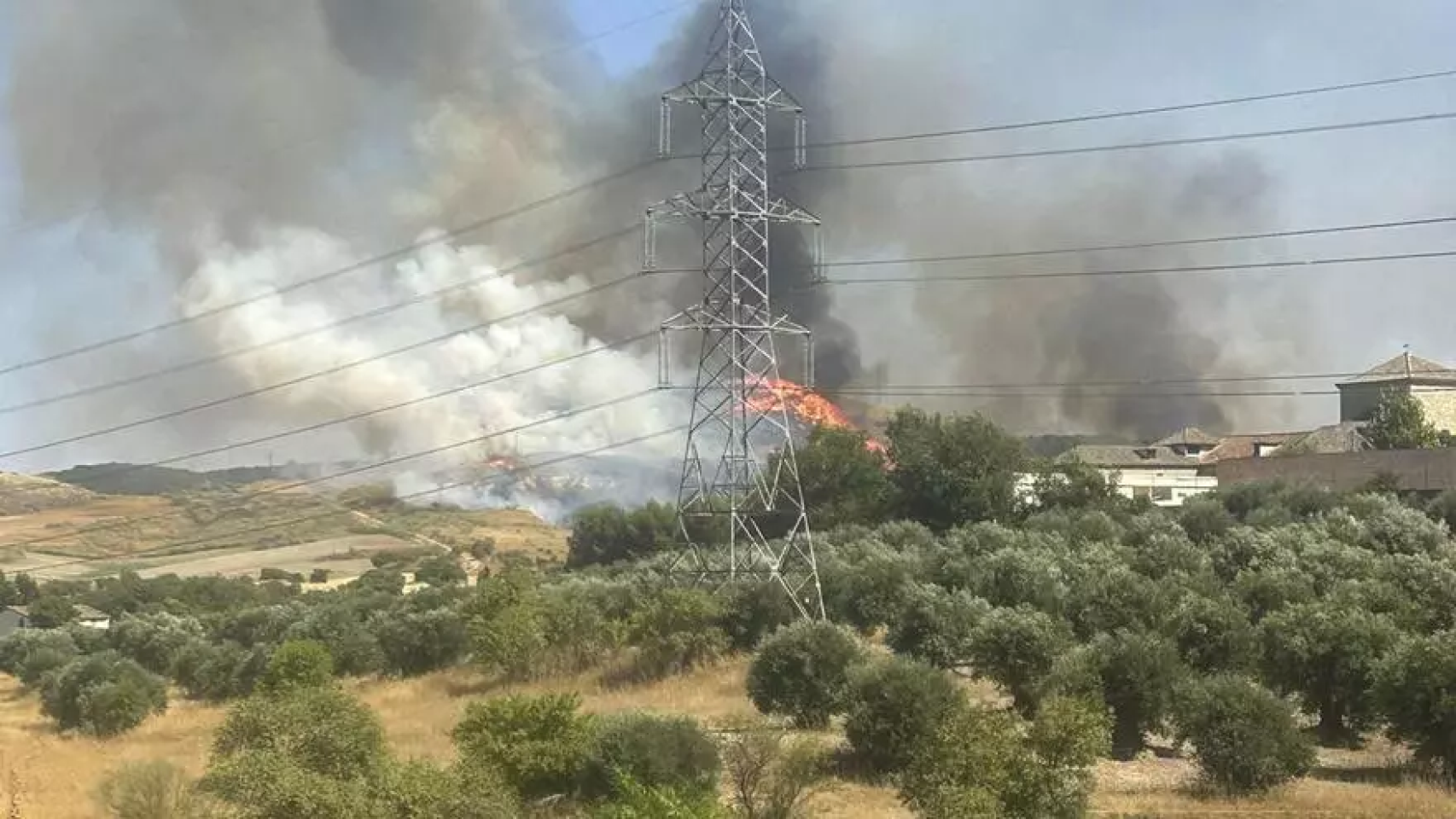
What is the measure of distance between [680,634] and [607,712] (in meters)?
9.11

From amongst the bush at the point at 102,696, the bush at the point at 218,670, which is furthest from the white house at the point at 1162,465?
the bush at the point at 102,696

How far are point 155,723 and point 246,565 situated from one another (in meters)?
81.1

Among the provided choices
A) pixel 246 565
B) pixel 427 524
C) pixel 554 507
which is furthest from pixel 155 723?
pixel 554 507

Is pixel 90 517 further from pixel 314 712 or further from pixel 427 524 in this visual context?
pixel 314 712

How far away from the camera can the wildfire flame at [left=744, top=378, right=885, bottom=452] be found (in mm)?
40281

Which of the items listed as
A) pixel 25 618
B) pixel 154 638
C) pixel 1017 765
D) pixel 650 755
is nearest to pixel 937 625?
pixel 650 755

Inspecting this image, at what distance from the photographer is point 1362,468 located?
73250 millimetres

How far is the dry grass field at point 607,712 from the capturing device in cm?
1992

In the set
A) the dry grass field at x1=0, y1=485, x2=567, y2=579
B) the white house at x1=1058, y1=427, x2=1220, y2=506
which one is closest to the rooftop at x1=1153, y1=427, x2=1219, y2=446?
the white house at x1=1058, y1=427, x2=1220, y2=506

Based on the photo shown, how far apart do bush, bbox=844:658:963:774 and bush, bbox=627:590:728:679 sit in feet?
53.6

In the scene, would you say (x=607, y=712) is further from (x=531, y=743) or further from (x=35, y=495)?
(x=35, y=495)

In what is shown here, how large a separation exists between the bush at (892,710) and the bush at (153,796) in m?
10.7

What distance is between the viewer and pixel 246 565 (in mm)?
120375

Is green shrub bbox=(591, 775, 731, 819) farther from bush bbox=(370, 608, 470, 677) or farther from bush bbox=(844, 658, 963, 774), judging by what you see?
bush bbox=(370, 608, 470, 677)
